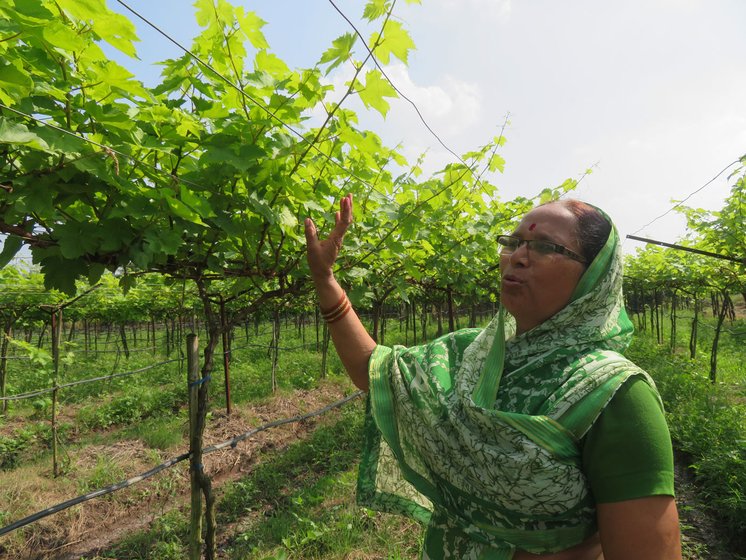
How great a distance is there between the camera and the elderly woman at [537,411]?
97 cm

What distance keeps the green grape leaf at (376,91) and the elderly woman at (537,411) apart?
420 millimetres

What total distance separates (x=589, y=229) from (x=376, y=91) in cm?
88

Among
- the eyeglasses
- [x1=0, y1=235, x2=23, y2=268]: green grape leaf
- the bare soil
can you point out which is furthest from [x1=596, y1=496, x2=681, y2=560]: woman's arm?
the bare soil

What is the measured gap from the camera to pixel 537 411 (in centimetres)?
114

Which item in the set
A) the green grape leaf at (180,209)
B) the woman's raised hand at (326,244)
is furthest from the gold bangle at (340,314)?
the green grape leaf at (180,209)

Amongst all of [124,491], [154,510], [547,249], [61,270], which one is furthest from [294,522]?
[547,249]

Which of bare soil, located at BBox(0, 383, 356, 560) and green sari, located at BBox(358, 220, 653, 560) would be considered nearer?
green sari, located at BBox(358, 220, 653, 560)

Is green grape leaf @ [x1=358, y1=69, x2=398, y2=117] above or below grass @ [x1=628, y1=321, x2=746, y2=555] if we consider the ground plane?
above

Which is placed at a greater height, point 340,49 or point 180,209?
point 340,49

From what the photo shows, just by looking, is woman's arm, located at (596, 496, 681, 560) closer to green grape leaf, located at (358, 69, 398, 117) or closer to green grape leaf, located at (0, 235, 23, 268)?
green grape leaf, located at (358, 69, 398, 117)

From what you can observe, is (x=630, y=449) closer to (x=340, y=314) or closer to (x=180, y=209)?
(x=340, y=314)

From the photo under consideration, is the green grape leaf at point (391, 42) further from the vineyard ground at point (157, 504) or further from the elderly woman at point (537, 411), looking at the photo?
the vineyard ground at point (157, 504)

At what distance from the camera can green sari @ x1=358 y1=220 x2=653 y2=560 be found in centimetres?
105

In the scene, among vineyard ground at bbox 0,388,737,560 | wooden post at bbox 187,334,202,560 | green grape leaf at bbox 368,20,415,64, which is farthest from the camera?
vineyard ground at bbox 0,388,737,560
